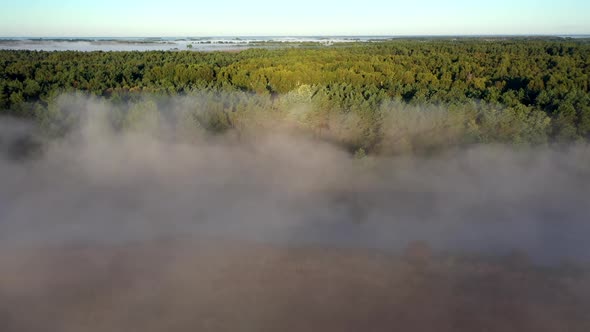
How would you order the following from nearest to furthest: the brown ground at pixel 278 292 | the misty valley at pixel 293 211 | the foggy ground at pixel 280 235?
the brown ground at pixel 278 292 < the foggy ground at pixel 280 235 < the misty valley at pixel 293 211

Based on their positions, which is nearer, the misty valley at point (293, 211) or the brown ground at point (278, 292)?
the brown ground at point (278, 292)

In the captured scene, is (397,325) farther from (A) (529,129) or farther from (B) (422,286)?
(A) (529,129)

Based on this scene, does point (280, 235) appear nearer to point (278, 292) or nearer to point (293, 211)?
point (293, 211)

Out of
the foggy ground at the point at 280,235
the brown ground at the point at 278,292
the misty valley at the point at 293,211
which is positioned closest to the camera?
the brown ground at the point at 278,292

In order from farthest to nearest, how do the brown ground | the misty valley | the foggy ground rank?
the misty valley → the foggy ground → the brown ground

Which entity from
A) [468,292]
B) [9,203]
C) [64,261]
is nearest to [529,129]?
[468,292]
